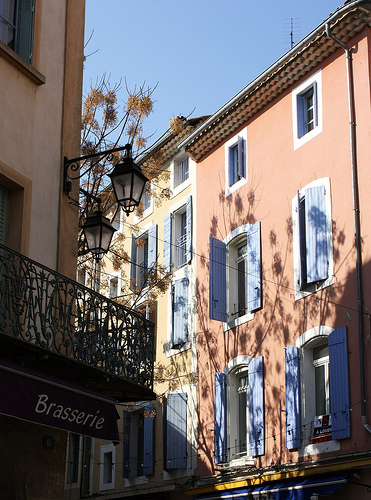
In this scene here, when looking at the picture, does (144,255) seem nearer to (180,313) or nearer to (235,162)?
(180,313)

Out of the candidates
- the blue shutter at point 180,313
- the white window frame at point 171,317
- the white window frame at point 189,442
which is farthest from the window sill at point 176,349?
the white window frame at point 189,442

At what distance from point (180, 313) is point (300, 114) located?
6.32 meters

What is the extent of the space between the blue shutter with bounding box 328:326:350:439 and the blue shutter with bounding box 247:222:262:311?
114 inches

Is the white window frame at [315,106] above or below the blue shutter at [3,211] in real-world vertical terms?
above

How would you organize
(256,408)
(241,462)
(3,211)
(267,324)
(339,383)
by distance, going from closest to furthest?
(3,211), (339,383), (256,408), (241,462), (267,324)

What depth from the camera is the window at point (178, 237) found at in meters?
21.5

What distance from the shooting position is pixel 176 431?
20.3 meters

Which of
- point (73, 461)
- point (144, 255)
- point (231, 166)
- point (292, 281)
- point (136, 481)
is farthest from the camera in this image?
point (73, 461)

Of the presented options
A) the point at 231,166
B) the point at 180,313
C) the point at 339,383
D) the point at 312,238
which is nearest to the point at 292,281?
the point at 312,238

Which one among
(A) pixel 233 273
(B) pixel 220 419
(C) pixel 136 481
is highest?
(A) pixel 233 273

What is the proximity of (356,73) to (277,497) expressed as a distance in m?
8.43

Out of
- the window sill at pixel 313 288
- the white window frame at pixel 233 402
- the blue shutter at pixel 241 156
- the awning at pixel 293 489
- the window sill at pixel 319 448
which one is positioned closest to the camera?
the awning at pixel 293 489

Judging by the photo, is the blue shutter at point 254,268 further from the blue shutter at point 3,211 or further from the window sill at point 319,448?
the blue shutter at point 3,211

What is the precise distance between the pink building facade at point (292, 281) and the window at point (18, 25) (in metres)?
7.15
